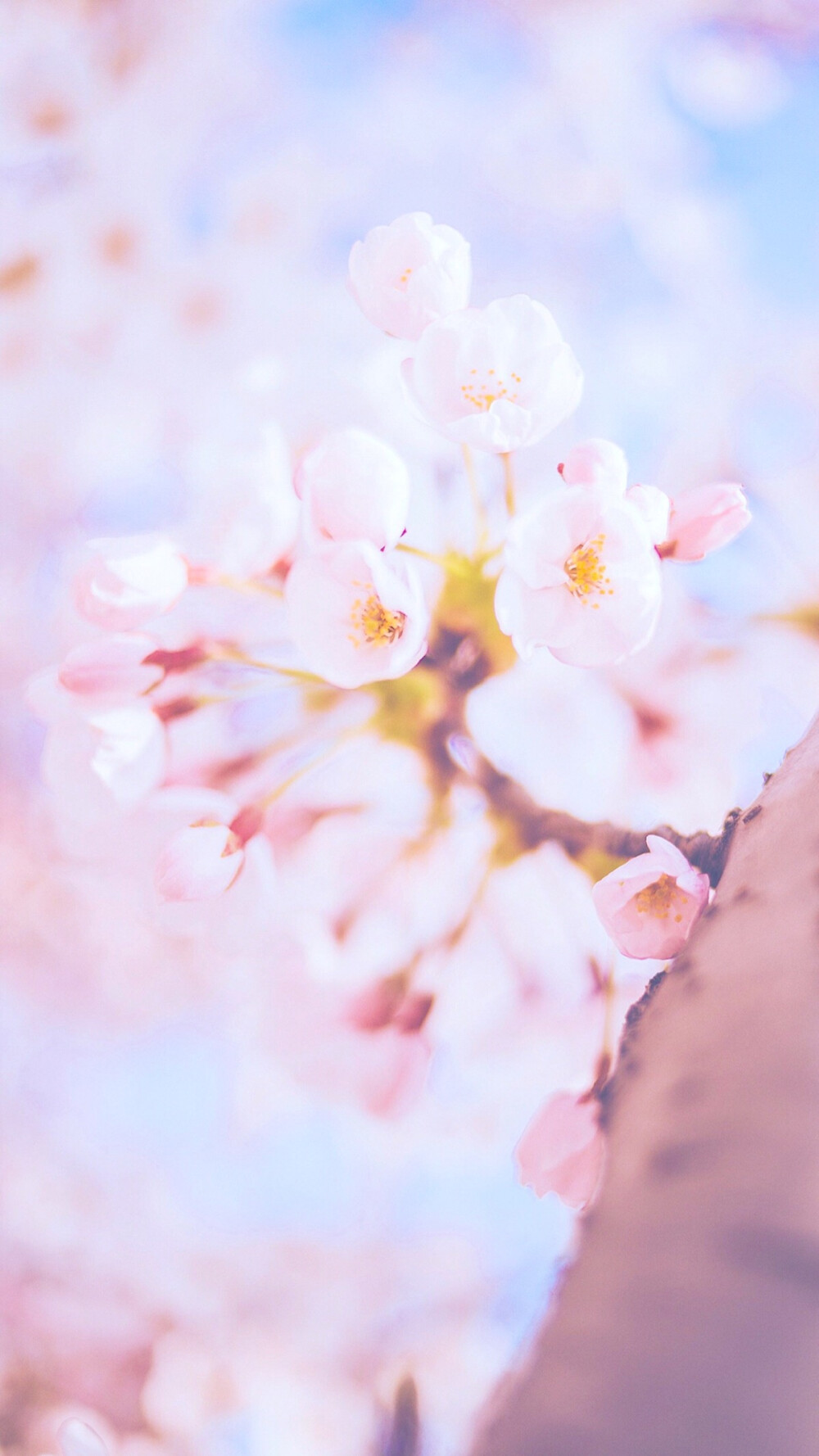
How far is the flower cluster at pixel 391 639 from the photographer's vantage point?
41 centimetres

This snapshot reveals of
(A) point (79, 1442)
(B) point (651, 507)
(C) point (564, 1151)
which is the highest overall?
(B) point (651, 507)

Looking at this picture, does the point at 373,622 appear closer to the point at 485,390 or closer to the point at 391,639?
the point at 391,639

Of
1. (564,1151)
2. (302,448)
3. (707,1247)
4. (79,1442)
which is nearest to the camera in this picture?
(707,1247)

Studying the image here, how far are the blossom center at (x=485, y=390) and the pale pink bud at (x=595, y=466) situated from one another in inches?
1.6

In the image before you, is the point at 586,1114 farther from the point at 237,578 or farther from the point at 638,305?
the point at 638,305

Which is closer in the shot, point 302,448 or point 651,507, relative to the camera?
point 651,507

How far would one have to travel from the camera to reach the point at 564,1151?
1.32 ft

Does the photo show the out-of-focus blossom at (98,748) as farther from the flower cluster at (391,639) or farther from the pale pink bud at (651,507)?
the pale pink bud at (651,507)

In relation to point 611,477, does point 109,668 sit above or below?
below

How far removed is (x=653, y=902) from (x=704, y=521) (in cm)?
18

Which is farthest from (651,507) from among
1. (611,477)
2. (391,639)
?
(391,639)

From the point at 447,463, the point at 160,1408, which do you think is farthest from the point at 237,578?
the point at 160,1408

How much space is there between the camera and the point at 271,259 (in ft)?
2.13

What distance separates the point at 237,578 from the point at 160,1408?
594 millimetres
